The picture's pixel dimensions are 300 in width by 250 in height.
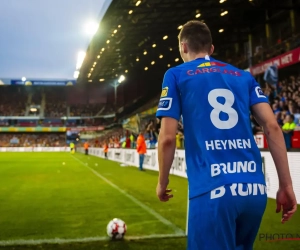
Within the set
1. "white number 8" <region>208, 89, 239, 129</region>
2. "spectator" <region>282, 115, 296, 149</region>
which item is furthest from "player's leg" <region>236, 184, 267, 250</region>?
"spectator" <region>282, 115, 296, 149</region>

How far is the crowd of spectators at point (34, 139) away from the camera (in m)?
73.5

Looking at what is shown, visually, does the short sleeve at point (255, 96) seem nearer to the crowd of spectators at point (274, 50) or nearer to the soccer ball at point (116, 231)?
the soccer ball at point (116, 231)

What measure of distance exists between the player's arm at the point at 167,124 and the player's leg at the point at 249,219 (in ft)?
1.44

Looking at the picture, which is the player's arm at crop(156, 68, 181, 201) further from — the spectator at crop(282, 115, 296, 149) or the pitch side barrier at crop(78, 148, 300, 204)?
the spectator at crop(282, 115, 296, 149)

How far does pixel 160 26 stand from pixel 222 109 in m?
27.9

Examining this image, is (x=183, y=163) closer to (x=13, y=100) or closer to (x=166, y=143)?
(x=166, y=143)

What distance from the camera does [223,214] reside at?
1.95 m

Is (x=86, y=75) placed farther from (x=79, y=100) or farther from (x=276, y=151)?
(x=276, y=151)

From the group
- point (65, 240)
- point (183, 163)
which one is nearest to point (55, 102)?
point (183, 163)

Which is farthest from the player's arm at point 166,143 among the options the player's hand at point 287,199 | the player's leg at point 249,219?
the player's hand at point 287,199

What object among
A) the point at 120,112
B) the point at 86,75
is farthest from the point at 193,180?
the point at 120,112

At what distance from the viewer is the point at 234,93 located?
2.18m

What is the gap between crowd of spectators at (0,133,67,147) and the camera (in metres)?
73.5

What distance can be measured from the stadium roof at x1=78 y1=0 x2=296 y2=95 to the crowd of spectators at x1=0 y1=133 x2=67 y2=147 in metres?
35.1
